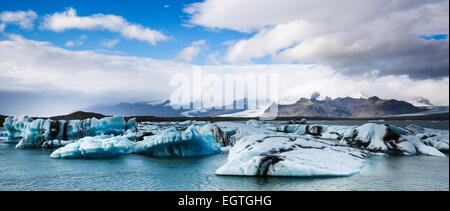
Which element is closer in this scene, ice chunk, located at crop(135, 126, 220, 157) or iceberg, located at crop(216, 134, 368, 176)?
iceberg, located at crop(216, 134, 368, 176)

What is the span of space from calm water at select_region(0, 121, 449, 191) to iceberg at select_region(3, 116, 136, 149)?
1058 centimetres

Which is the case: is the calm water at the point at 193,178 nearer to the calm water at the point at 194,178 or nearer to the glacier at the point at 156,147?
the calm water at the point at 194,178

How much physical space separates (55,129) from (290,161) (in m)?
21.9

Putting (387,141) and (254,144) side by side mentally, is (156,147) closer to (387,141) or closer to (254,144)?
(254,144)

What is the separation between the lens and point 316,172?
8289 mm

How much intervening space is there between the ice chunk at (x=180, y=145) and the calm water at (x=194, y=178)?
98.6 inches

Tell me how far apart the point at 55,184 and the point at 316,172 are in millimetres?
8344

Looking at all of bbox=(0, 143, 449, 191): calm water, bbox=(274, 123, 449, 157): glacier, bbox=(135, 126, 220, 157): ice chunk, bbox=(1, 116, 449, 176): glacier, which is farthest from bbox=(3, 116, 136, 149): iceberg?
bbox=(274, 123, 449, 157): glacier

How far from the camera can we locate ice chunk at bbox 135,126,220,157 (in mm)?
14969

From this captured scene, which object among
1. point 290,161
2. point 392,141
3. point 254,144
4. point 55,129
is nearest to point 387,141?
point 392,141

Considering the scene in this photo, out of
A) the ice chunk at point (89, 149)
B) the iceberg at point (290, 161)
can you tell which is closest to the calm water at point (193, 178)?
the iceberg at point (290, 161)

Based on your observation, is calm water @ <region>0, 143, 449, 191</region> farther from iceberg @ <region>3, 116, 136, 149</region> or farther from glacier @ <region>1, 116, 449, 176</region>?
iceberg @ <region>3, 116, 136, 149</region>
